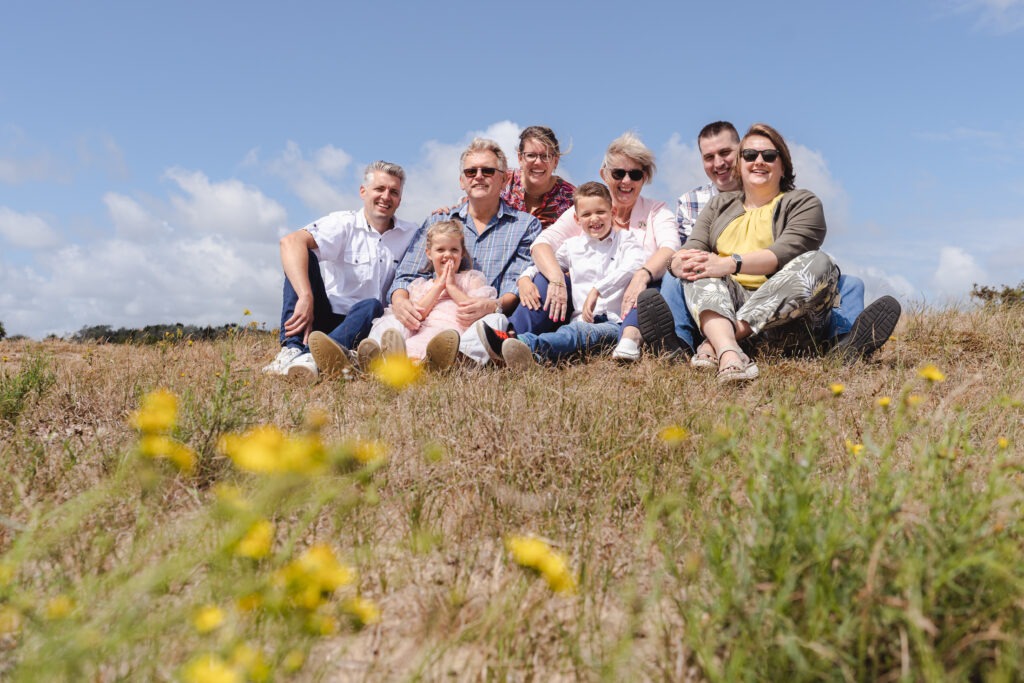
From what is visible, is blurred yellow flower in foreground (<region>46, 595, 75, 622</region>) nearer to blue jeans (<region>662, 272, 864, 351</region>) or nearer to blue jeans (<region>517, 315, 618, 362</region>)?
blue jeans (<region>517, 315, 618, 362</region>)

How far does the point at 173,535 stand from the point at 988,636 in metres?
1.92

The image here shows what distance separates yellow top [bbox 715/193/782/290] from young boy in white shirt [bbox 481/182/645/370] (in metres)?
0.70

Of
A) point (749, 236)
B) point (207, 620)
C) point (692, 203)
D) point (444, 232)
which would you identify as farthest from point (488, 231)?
point (207, 620)

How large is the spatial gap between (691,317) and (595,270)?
0.94 metres

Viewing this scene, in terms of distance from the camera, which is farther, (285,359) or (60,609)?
(285,359)

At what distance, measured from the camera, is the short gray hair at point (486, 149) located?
19.5 ft

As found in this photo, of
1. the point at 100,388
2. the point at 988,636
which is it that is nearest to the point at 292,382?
the point at 100,388

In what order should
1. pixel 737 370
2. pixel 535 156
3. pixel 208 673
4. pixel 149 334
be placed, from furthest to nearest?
pixel 149 334
pixel 535 156
pixel 737 370
pixel 208 673

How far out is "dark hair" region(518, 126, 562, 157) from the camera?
→ 635 cm

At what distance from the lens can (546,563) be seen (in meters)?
1.72

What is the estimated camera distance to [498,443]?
2.84 meters

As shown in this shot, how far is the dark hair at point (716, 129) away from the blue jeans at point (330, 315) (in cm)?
298

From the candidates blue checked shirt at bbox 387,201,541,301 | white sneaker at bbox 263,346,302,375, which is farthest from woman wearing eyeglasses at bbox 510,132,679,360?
white sneaker at bbox 263,346,302,375

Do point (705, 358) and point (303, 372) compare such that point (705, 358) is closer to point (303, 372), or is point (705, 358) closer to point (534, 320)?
point (534, 320)
